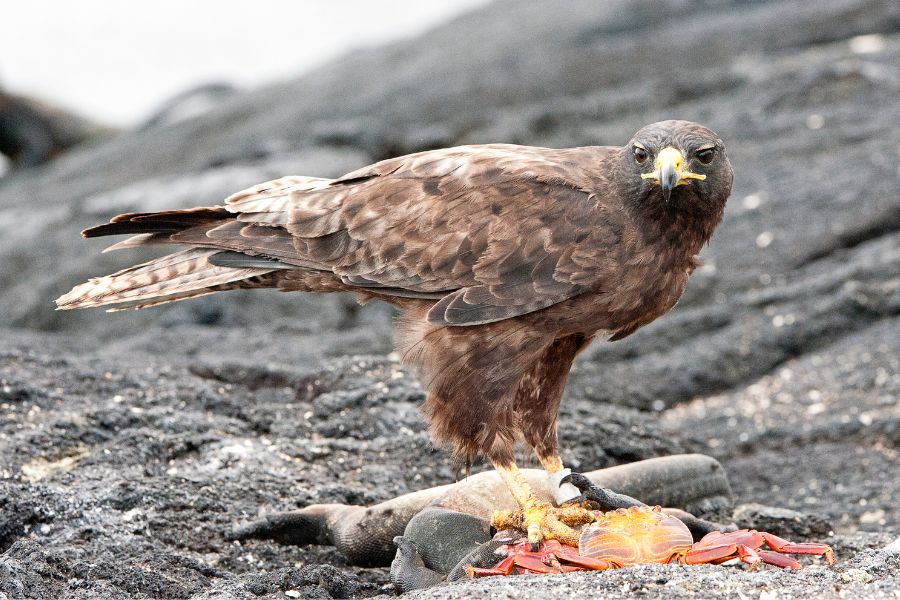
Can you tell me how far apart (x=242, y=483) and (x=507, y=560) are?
63.4 inches

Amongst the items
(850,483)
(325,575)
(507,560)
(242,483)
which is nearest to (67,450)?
(242,483)

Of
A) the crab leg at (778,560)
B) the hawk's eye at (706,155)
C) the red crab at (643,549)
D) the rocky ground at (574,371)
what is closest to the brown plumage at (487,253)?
the hawk's eye at (706,155)

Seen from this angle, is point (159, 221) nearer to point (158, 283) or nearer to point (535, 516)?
point (158, 283)

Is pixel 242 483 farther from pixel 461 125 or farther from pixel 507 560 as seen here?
pixel 461 125

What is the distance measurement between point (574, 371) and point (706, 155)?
12.4ft

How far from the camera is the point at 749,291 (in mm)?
9695

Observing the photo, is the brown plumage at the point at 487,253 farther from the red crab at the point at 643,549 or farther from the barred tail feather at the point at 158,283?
the red crab at the point at 643,549

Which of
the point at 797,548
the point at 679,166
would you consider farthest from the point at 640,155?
the point at 797,548

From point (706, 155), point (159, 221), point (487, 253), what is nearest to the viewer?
point (706, 155)

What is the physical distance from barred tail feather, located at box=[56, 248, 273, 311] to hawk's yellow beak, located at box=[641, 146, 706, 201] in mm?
1915

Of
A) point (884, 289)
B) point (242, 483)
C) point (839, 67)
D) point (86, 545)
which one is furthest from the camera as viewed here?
point (839, 67)

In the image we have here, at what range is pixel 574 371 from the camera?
331 inches

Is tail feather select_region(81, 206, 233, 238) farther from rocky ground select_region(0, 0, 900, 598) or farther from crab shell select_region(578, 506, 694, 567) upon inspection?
crab shell select_region(578, 506, 694, 567)

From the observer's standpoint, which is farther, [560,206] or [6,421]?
[6,421]
